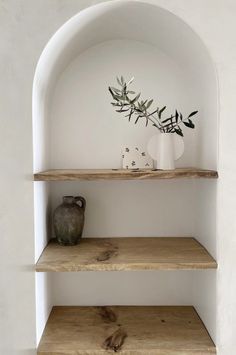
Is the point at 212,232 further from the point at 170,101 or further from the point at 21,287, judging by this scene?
the point at 21,287

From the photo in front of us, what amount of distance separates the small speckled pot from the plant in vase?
0.44 metres

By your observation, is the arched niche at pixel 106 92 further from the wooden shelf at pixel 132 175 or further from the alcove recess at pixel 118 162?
the wooden shelf at pixel 132 175

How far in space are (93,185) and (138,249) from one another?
0.42 metres

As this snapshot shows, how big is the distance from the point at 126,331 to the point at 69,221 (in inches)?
22.7

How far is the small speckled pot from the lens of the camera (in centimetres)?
158

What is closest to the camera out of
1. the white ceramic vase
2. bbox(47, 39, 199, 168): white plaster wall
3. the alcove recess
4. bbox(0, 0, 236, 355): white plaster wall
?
bbox(0, 0, 236, 355): white plaster wall

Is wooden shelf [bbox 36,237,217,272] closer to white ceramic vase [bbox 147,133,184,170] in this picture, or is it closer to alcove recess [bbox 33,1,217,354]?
alcove recess [bbox 33,1,217,354]

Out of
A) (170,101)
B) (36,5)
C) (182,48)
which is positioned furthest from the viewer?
(170,101)

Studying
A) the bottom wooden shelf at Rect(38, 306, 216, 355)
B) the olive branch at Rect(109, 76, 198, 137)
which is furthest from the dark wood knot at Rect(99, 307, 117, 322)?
the olive branch at Rect(109, 76, 198, 137)

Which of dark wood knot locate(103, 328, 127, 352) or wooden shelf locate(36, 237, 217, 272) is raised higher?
wooden shelf locate(36, 237, 217, 272)

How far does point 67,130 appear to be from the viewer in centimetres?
177

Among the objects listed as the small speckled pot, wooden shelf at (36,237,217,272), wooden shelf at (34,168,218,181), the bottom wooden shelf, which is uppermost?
wooden shelf at (34,168,218,181)

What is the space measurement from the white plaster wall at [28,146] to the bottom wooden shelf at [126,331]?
134 mm

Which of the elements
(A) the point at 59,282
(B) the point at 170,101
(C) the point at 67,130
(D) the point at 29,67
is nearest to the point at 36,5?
(D) the point at 29,67
